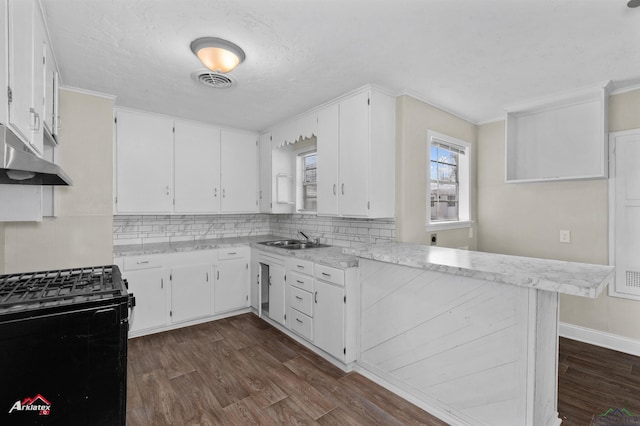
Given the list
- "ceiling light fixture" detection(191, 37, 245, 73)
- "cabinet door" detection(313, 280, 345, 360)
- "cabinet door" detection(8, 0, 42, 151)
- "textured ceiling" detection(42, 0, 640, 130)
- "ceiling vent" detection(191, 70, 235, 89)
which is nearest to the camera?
"cabinet door" detection(8, 0, 42, 151)

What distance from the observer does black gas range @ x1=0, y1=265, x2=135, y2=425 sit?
1.22m

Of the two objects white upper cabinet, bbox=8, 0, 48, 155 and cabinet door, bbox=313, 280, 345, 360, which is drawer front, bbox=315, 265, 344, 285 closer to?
cabinet door, bbox=313, 280, 345, 360

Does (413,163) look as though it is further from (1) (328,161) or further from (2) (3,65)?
(2) (3,65)

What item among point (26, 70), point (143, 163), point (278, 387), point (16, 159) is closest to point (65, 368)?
point (16, 159)

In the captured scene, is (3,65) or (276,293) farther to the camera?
(276,293)

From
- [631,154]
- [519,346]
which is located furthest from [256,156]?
[631,154]

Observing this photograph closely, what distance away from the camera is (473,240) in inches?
154

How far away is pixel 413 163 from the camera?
9.92ft

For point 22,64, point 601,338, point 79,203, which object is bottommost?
point 601,338

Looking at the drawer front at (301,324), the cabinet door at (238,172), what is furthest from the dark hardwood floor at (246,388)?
the cabinet door at (238,172)

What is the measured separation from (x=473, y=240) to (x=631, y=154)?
170 cm

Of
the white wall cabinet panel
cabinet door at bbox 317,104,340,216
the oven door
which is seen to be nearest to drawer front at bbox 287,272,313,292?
cabinet door at bbox 317,104,340,216

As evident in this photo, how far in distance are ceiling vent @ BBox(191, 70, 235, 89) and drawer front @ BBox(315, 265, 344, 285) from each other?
1.82m

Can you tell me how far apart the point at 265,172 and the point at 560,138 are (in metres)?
3.48
